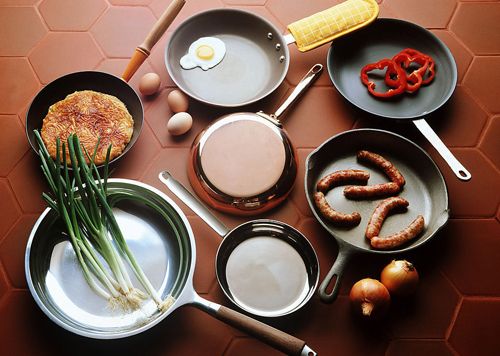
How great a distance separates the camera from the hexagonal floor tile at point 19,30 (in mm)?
1771

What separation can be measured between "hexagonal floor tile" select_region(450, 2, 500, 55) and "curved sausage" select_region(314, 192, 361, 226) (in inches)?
30.6

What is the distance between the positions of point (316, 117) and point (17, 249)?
0.93m

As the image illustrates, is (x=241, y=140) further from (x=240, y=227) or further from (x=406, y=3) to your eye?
(x=406, y=3)

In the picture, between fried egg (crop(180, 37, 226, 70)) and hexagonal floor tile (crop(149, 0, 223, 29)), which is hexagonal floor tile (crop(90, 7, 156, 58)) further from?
fried egg (crop(180, 37, 226, 70))

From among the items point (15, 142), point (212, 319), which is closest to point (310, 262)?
point (212, 319)

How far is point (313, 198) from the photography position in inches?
60.1

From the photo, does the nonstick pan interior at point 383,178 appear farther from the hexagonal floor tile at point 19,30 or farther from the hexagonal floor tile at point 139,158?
the hexagonal floor tile at point 19,30

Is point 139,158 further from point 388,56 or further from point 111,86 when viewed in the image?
point 388,56

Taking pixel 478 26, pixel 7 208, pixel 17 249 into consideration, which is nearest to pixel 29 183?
pixel 7 208

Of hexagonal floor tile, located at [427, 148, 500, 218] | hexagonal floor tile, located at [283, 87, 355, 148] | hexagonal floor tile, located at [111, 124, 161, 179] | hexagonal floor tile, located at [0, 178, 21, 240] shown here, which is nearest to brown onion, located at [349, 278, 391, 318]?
hexagonal floor tile, located at [427, 148, 500, 218]

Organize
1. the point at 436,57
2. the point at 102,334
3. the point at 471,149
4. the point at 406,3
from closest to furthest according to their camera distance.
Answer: the point at 102,334, the point at 471,149, the point at 436,57, the point at 406,3

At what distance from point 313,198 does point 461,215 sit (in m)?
0.43

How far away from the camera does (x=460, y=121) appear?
5.60 ft

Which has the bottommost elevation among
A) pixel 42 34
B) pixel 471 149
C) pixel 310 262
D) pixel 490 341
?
pixel 490 341
